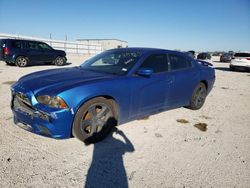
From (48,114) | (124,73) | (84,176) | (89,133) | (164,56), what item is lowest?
(84,176)

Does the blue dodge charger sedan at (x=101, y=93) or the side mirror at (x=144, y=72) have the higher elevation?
the side mirror at (x=144, y=72)

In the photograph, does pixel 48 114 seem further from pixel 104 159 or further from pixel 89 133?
pixel 104 159

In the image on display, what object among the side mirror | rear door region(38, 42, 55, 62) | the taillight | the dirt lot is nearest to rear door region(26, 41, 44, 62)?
rear door region(38, 42, 55, 62)

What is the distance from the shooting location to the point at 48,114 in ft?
9.01

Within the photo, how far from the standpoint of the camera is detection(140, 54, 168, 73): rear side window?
3898 millimetres

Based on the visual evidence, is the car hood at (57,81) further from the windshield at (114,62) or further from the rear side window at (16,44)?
the rear side window at (16,44)

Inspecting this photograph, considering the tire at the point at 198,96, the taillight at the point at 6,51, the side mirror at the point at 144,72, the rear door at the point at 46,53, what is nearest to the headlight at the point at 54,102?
the side mirror at the point at 144,72

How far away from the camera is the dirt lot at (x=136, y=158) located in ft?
7.93

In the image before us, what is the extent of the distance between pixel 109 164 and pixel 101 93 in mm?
1043

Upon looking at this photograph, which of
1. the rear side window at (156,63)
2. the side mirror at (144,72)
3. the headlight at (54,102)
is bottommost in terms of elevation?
the headlight at (54,102)

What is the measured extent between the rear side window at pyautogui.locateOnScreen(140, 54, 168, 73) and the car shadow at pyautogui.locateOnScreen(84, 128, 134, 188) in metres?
1.45

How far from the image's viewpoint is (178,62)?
4.68m

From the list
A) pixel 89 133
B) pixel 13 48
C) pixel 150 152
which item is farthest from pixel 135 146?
pixel 13 48

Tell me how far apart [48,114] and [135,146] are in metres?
1.42
